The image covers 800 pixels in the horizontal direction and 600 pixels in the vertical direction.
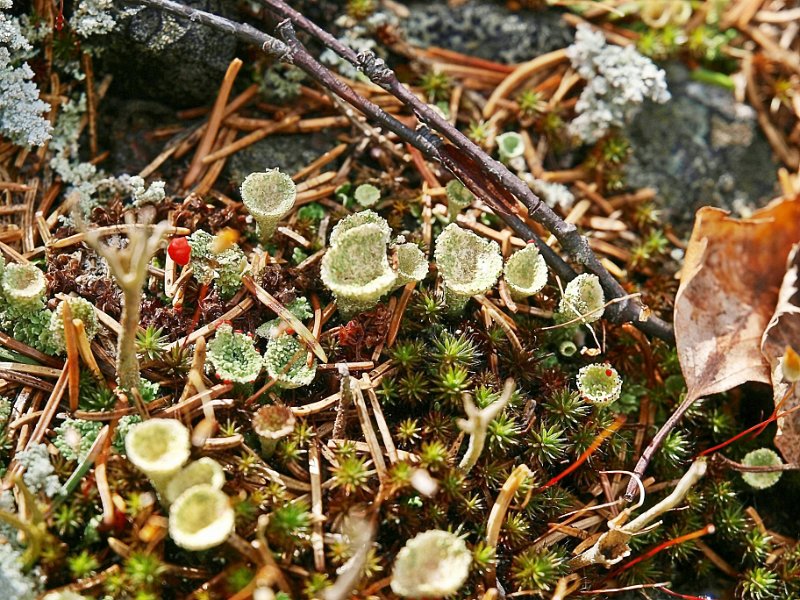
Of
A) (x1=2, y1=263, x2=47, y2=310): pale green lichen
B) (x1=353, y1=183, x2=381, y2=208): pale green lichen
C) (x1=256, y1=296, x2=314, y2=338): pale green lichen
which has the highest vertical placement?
(x1=2, y1=263, x2=47, y2=310): pale green lichen

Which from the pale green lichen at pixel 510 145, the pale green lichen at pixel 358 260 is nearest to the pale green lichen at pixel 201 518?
the pale green lichen at pixel 358 260

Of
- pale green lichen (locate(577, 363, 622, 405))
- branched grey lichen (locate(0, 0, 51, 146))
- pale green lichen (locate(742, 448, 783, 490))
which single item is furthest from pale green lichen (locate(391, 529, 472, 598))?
branched grey lichen (locate(0, 0, 51, 146))

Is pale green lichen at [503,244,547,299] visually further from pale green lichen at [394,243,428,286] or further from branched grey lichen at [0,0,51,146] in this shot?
branched grey lichen at [0,0,51,146]

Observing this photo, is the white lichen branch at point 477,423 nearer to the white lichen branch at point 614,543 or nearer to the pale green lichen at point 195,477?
the white lichen branch at point 614,543

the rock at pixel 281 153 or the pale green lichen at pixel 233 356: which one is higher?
the rock at pixel 281 153

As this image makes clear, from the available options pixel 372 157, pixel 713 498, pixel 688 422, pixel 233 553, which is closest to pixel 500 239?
pixel 372 157

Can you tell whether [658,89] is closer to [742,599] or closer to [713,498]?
[713,498]
